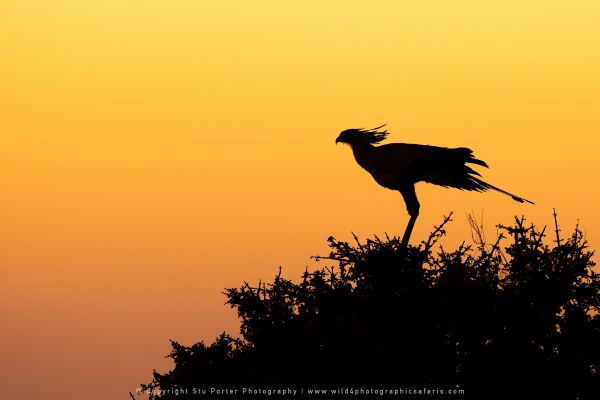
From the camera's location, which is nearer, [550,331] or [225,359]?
[550,331]

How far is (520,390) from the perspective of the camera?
35.7 ft

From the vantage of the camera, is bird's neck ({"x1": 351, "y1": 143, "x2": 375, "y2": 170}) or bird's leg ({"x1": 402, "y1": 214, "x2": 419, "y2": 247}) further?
bird's neck ({"x1": 351, "y1": 143, "x2": 375, "y2": 170})

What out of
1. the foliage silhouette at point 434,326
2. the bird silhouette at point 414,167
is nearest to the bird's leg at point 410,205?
the bird silhouette at point 414,167

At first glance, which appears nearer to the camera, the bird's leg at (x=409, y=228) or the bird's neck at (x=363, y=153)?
the bird's leg at (x=409, y=228)

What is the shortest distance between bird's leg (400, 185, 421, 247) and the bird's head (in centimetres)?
91

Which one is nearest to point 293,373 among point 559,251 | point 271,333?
point 271,333

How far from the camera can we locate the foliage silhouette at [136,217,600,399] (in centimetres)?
1090

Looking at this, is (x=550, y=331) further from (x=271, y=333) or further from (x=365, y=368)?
(x=271, y=333)

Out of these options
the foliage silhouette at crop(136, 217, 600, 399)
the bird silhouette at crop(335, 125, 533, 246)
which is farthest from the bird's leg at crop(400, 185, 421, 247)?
the foliage silhouette at crop(136, 217, 600, 399)

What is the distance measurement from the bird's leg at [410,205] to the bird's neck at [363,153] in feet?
2.21

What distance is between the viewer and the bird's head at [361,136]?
52.7 ft

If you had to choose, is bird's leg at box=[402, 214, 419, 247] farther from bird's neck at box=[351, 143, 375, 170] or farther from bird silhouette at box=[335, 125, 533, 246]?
bird's neck at box=[351, 143, 375, 170]

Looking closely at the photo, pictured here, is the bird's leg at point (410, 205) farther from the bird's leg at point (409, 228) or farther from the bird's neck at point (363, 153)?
the bird's neck at point (363, 153)

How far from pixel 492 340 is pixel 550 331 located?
26.1 inches
